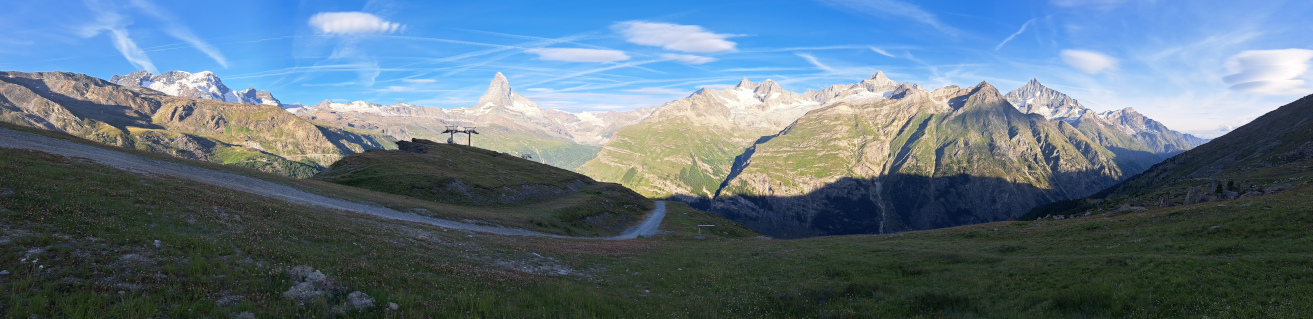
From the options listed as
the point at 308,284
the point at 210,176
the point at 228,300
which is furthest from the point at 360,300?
the point at 210,176

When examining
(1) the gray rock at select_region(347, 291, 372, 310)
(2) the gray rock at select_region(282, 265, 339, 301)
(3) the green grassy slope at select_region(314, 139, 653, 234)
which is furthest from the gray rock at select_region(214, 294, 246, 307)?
(3) the green grassy slope at select_region(314, 139, 653, 234)

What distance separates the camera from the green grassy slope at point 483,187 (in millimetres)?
75562

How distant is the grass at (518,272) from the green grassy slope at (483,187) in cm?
4449

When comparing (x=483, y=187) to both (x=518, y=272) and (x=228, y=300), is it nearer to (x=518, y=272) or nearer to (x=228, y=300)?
(x=518, y=272)

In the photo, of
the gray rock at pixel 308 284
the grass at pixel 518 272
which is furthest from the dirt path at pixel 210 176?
the gray rock at pixel 308 284

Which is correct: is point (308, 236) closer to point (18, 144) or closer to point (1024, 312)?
point (1024, 312)

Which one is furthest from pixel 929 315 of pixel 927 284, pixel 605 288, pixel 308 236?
pixel 308 236

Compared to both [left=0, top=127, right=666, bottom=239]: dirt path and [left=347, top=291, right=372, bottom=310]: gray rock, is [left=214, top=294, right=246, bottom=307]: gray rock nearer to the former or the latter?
[left=347, top=291, right=372, bottom=310]: gray rock

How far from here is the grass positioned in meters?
12.0

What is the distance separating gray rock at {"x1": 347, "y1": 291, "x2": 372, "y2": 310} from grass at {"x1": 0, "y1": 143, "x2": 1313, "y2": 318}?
320mm

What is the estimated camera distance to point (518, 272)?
23125mm

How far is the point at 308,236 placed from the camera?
21.5 meters

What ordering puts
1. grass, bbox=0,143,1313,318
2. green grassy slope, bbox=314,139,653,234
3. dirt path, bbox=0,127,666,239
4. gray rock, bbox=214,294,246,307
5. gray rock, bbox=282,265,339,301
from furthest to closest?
green grassy slope, bbox=314,139,653,234, dirt path, bbox=0,127,666,239, gray rock, bbox=282,265,339,301, grass, bbox=0,143,1313,318, gray rock, bbox=214,294,246,307

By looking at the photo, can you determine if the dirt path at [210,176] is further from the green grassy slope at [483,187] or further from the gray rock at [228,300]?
the gray rock at [228,300]
